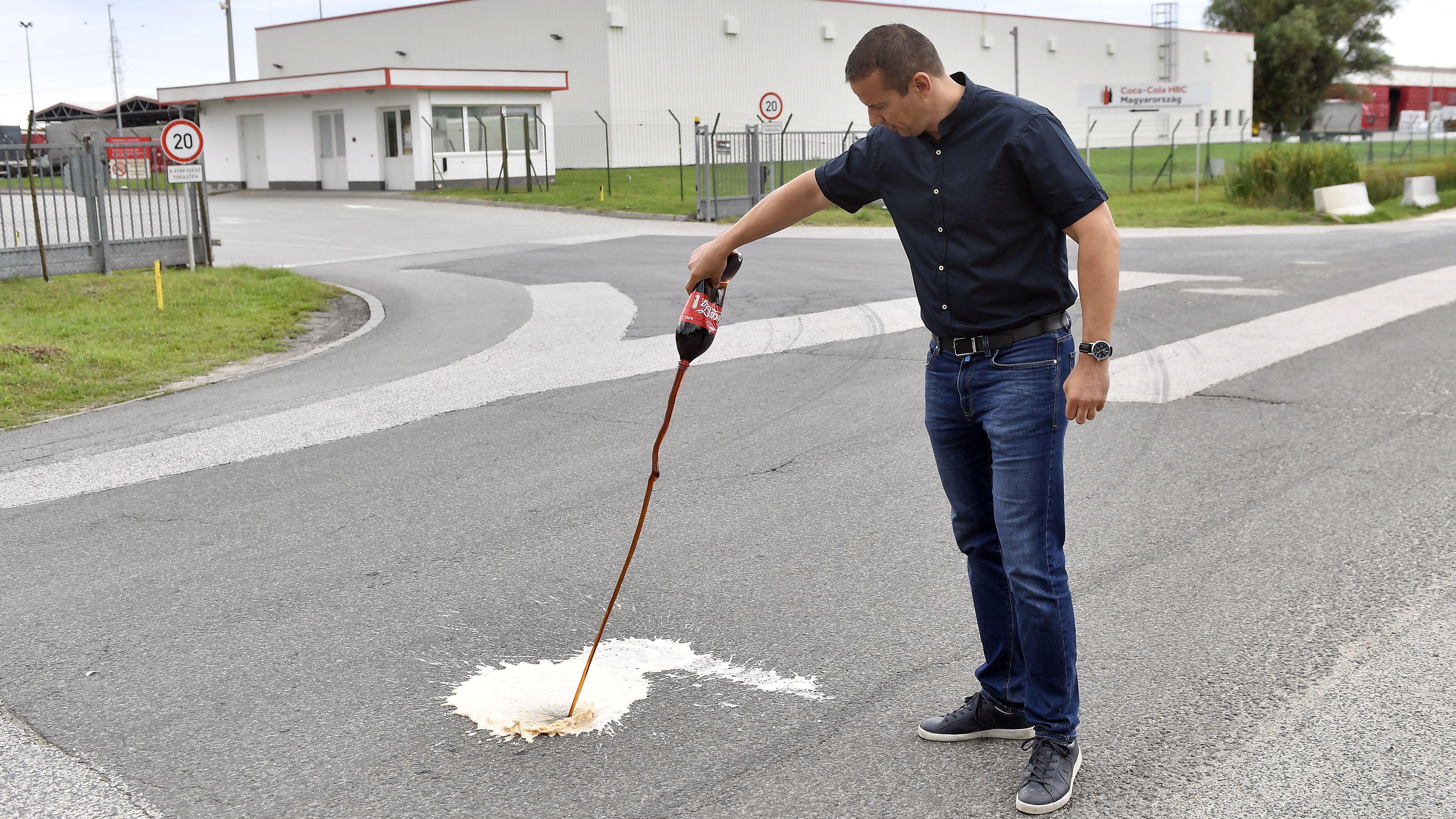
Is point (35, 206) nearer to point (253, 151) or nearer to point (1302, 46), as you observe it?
point (253, 151)

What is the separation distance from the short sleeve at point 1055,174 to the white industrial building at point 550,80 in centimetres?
2644

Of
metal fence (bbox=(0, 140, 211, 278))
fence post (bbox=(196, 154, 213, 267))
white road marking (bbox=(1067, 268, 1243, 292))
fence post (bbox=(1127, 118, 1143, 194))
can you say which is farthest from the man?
fence post (bbox=(1127, 118, 1143, 194))

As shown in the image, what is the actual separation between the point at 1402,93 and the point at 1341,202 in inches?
3569

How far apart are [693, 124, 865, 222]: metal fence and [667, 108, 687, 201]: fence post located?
170cm

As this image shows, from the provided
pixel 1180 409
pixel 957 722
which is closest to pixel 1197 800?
pixel 957 722

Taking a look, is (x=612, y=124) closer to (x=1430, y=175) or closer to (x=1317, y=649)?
(x=1430, y=175)

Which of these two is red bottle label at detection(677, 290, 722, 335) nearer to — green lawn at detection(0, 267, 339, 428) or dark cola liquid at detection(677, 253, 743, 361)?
dark cola liquid at detection(677, 253, 743, 361)

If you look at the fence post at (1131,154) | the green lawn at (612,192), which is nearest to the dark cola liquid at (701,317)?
the green lawn at (612,192)

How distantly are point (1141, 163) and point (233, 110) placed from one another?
3501 cm

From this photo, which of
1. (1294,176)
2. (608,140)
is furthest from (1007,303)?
(608,140)

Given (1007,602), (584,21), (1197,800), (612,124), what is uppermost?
(584,21)

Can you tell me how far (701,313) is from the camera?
3549 mm

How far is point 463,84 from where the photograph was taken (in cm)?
3900

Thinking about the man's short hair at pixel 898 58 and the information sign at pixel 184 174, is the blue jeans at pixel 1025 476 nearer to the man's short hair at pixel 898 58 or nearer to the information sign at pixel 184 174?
the man's short hair at pixel 898 58
